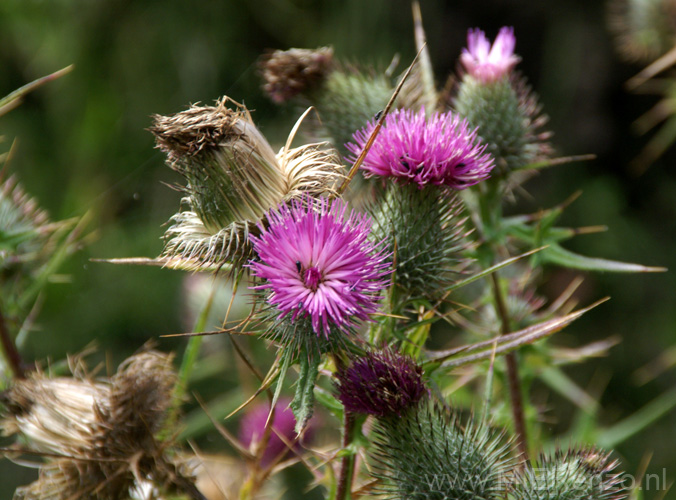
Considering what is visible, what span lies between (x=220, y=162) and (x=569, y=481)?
39.4 inches

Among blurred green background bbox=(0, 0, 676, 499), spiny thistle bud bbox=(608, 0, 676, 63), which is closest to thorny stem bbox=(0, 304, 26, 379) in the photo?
blurred green background bbox=(0, 0, 676, 499)

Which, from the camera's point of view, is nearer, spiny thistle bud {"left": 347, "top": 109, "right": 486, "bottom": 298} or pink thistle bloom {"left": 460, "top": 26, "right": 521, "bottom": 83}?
spiny thistle bud {"left": 347, "top": 109, "right": 486, "bottom": 298}

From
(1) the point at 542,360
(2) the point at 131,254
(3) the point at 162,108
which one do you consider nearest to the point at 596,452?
(1) the point at 542,360

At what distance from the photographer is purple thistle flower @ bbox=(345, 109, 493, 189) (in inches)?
57.7

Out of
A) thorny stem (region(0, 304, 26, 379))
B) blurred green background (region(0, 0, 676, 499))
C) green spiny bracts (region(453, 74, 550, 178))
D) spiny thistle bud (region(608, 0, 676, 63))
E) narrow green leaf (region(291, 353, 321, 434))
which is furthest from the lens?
blurred green background (region(0, 0, 676, 499))

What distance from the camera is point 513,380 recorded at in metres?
1.99

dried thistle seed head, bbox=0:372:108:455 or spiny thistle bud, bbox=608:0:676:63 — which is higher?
spiny thistle bud, bbox=608:0:676:63

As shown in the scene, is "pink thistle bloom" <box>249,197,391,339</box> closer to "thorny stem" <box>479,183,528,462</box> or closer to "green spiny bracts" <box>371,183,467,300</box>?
"green spiny bracts" <box>371,183,467,300</box>

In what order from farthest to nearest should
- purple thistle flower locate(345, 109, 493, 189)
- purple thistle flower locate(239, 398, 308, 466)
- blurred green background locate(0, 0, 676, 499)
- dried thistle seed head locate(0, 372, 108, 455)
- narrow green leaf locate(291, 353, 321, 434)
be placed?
1. blurred green background locate(0, 0, 676, 499)
2. purple thistle flower locate(239, 398, 308, 466)
3. dried thistle seed head locate(0, 372, 108, 455)
4. purple thistle flower locate(345, 109, 493, 189)
5. narrow green leaf locate(291, 353, 321, 434)

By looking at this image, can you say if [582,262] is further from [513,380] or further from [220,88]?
[220,88]

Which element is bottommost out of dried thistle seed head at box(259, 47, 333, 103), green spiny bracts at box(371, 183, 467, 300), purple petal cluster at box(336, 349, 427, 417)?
purple petal cluster at box(336, 349, 427, 417)

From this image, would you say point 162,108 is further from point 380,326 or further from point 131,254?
point 380,326

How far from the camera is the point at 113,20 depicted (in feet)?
17.9

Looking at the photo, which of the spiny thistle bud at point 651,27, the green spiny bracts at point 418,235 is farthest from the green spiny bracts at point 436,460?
the spiny thistle bud at point 651,27
